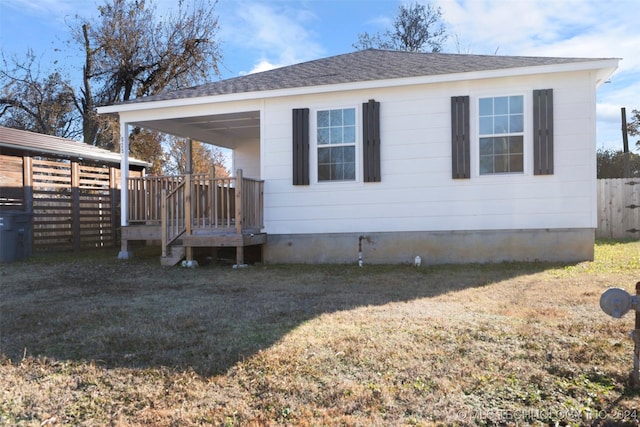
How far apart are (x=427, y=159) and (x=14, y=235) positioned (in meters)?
8.08

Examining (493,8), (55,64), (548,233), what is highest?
(55,64)

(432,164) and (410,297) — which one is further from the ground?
(432,164)

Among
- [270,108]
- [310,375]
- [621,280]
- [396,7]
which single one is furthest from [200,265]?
[396,7]

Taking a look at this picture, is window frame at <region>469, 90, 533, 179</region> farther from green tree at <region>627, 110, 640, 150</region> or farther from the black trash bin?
green tree at <region>627, 110, 640, 150</region>

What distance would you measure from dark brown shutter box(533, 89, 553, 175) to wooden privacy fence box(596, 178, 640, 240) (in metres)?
5.63

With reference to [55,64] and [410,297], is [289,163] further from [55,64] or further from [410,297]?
[55,64]

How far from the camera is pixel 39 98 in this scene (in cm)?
1973

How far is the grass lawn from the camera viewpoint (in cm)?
233

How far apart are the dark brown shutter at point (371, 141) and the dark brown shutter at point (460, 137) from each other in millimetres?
1240

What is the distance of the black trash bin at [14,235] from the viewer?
28.6 ft

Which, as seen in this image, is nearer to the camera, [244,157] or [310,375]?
[310,375]

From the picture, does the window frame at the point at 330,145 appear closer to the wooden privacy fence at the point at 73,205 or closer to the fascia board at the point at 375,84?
the fascia board at the point at 375,84

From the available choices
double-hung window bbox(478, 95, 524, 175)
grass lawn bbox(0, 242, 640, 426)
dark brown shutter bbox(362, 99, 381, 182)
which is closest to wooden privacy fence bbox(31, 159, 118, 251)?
grass lawn bbox(0, 242, 640, 426)

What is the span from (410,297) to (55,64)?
20.8 meters
